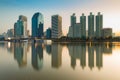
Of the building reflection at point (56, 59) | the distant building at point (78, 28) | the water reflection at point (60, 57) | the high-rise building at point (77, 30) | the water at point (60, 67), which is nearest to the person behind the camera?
the water at point (60, 67)

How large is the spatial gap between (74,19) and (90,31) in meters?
33.7

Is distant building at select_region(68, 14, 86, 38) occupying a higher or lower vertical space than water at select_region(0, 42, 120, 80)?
higher

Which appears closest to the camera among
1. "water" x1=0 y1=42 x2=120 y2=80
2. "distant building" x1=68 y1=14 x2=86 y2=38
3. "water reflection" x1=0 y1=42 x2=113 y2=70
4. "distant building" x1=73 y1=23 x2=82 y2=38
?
"water" x1=0 y1=42 x2=120 y2=80

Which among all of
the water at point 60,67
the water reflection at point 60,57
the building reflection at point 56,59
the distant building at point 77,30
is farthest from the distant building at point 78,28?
the water at point 60,67

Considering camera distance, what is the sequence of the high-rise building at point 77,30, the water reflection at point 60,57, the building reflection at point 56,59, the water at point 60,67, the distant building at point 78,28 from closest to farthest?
the water at point 60,67
the building reflection at point 56,59
the water reflection at point 60,57
the distant building at point 78,28
the high-rise building at point 77,30

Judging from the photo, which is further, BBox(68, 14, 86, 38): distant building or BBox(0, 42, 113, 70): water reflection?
BBox(68, 14, 86, 38): distant building

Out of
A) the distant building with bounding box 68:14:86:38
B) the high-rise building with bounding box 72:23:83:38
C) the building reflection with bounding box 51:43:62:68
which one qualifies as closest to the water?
the building reflection with bounding box 51:43:62:68

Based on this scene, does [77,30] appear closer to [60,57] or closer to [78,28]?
[78,28]

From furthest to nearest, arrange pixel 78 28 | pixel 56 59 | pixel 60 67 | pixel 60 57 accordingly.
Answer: pixel 78 28 < pixel 60 57 < pixel 56 59 < pixel 60 67

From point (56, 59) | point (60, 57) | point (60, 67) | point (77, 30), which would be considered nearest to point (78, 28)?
point (77, 30)

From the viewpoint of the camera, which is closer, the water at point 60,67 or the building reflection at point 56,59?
the water at point 60,67

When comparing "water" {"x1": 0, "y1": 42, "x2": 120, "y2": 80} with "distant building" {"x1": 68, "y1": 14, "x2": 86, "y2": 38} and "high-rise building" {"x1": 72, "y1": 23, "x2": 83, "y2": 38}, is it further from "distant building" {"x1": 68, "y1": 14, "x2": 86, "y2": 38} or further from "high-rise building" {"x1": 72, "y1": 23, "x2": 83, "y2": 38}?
"high-rise building" {"x1": 72, "y1": 23, "x2": 83, "y2": 38}

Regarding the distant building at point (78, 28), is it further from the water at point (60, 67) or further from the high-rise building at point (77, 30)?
the water at point (60, 67)

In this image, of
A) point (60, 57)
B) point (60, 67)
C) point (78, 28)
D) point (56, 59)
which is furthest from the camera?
point (78, 28)
